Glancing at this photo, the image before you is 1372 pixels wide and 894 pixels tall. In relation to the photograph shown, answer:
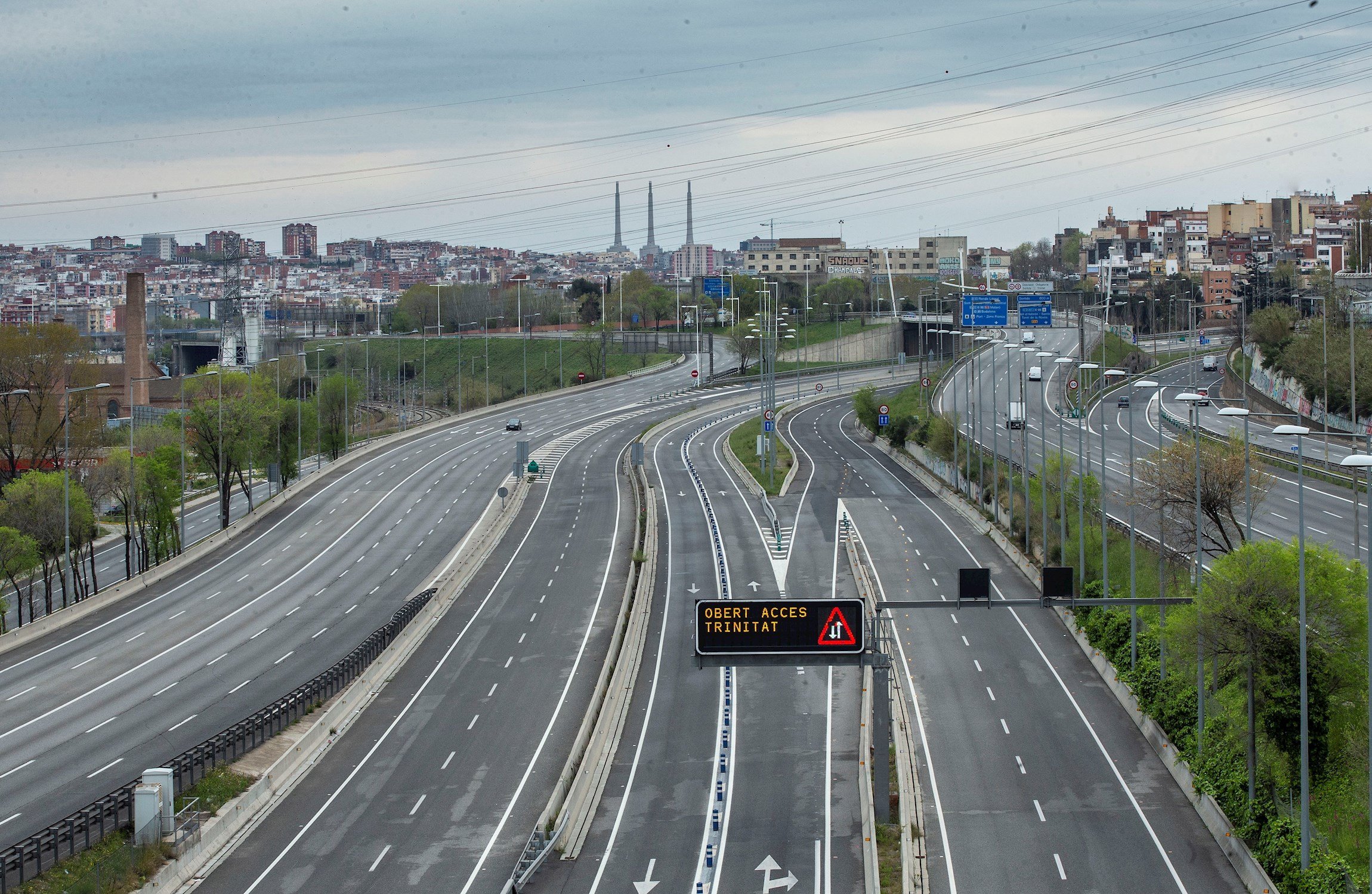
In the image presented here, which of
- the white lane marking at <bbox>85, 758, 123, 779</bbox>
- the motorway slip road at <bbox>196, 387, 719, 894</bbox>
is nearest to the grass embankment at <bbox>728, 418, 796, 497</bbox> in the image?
the motorway slip road at <bbox>196, 387, 719, 894</bbox>

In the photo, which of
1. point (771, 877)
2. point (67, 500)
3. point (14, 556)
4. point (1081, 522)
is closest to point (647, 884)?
point (771, 877)

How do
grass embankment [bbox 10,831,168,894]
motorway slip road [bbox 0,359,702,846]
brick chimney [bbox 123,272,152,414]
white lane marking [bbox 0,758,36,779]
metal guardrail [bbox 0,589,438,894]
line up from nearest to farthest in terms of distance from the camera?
grass embankment [bbox 10,831,168,894] < metal guardrail [bbox 0,589,438,894] < white lane marking [bbox 0,758,36,779] < motorway slip road [bbox 0,359,702,846] < brick chimney [bbox 123,272,152,414]

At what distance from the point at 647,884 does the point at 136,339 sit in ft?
398

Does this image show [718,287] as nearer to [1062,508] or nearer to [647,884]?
[1062,508]

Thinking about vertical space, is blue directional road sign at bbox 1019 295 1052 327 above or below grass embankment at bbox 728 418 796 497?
above

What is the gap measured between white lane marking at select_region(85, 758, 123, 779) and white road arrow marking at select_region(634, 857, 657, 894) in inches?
581

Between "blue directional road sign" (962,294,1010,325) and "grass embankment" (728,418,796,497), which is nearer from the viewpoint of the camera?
"grass embankment" (728,418,796,497)

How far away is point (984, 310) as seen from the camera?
309ft

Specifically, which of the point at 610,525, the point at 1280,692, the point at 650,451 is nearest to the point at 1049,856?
the point at 1280,692

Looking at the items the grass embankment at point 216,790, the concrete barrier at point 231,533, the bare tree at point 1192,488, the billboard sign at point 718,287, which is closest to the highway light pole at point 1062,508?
the bare tree at point 1192,488

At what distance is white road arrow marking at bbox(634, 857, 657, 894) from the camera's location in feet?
96.9

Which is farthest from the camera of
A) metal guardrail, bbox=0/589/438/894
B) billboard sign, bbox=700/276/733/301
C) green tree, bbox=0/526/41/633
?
billboard sign, bbox=700/276/733/301

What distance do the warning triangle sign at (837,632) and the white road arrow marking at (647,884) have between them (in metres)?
6.96

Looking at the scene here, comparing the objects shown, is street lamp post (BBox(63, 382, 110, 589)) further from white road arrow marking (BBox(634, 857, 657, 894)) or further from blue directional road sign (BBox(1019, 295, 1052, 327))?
blue directional road sign (BBox(1019, 295, 1052, 327))
